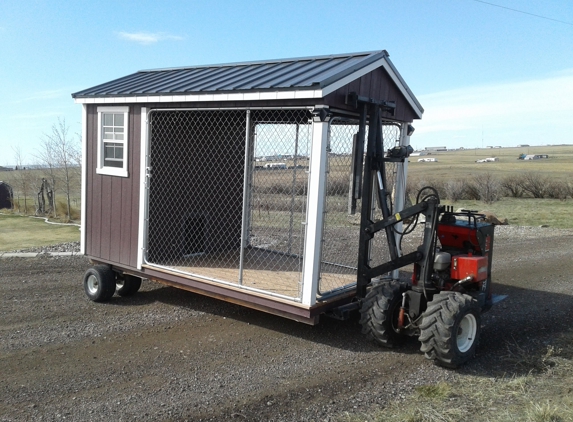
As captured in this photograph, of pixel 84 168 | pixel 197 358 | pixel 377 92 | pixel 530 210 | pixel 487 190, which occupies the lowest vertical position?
pixel 197 358

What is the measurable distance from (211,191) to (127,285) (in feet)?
5.93

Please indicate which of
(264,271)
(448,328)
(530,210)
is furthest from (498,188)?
(448,328)

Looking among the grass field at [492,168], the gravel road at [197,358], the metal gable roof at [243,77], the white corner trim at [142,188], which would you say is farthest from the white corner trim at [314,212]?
the grass field at [492,168]

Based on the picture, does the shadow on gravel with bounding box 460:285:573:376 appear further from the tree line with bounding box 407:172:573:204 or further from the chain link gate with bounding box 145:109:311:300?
the tree line with bounding box 407:172:573:204

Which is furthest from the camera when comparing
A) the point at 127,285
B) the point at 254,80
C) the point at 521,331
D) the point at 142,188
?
the point at 127,285

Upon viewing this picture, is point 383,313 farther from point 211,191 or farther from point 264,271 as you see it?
point 211,191

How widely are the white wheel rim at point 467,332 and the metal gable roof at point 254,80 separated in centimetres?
256

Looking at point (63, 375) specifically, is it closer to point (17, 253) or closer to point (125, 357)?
point (125, 357)

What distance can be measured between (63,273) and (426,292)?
19.0ft

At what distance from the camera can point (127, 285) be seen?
7023 mm

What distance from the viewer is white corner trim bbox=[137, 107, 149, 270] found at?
6355mm

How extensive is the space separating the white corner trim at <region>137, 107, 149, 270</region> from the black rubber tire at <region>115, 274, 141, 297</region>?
1.86 feet

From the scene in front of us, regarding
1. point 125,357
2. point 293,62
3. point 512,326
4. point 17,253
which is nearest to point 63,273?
point 17,253

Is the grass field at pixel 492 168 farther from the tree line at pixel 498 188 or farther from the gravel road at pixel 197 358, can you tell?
the gravel road at pixel 197 358
